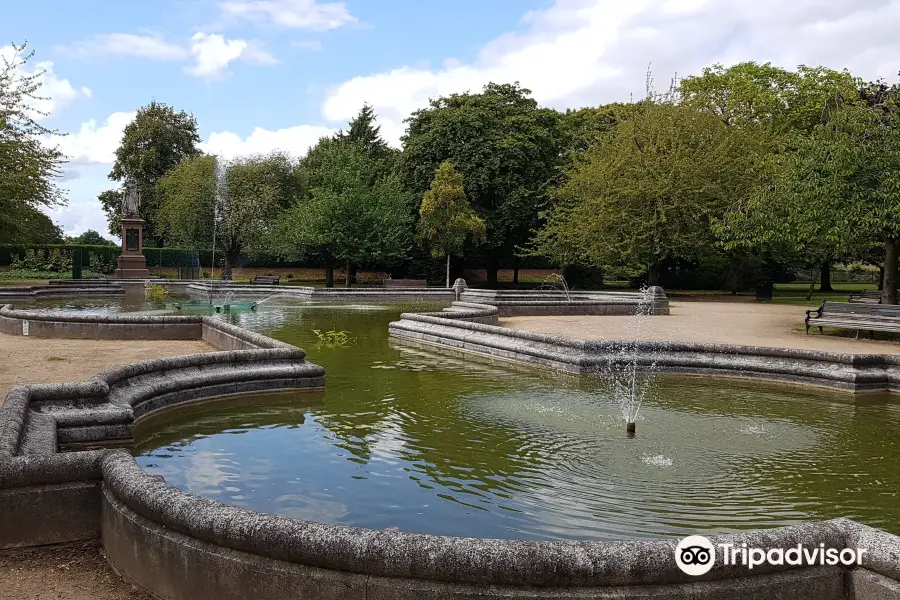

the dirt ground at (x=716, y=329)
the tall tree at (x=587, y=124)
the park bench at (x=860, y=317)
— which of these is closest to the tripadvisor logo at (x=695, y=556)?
the dirt ground at (x=716, y=329)

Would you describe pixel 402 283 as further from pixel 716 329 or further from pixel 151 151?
pixel 151 151

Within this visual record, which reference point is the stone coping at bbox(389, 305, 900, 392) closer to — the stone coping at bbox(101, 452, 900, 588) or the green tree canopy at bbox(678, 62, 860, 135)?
the stone coping at bbox(101, 452, 900, 588)

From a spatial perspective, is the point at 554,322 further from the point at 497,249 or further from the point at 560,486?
the point at 497,249

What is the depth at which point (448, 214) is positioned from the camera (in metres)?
42.6

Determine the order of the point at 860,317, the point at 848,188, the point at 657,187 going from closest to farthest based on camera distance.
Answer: the point at 860,317, the point at 848,188, the point at 657,187

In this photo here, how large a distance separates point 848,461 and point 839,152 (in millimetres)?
13004

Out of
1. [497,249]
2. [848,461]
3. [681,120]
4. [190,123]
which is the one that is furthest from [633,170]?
[190,123]

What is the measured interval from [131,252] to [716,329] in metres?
36.1

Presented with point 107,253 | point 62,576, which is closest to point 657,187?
point 62,576

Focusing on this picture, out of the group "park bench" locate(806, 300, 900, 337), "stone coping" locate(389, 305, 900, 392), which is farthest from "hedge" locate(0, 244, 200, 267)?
"park bench" locate(806, 300, 900, 337)

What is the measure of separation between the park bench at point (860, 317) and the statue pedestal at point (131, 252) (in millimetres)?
37730

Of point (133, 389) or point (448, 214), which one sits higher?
point (448, 214)

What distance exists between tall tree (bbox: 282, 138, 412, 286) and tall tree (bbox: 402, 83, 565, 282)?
310cm

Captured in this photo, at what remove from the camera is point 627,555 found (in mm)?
3914
